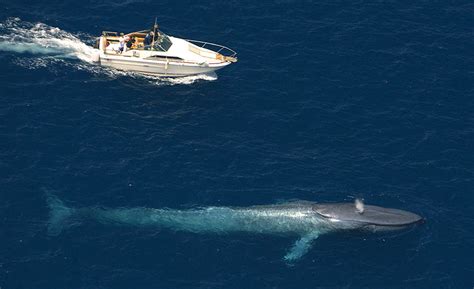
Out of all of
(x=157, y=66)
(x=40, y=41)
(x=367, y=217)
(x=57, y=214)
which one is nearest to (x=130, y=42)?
(x=157, y=66)

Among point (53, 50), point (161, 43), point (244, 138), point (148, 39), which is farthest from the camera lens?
point (53, 50)

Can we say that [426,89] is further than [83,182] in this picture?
Yes

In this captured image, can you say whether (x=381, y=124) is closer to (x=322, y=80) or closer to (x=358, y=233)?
(x=322, y=80)

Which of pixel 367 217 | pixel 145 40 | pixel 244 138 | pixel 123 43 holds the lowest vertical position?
pixel 367 217

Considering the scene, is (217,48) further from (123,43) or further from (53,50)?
(53,50)

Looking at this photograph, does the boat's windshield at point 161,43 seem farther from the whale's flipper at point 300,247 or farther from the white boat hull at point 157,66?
the whale's flipper at point 300,247

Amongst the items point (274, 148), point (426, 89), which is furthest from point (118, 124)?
point (426, 89)

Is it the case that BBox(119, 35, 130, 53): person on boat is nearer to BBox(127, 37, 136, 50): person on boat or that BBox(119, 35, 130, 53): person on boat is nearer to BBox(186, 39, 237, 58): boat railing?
BBox(127, 37, 136, 50): person on boat
